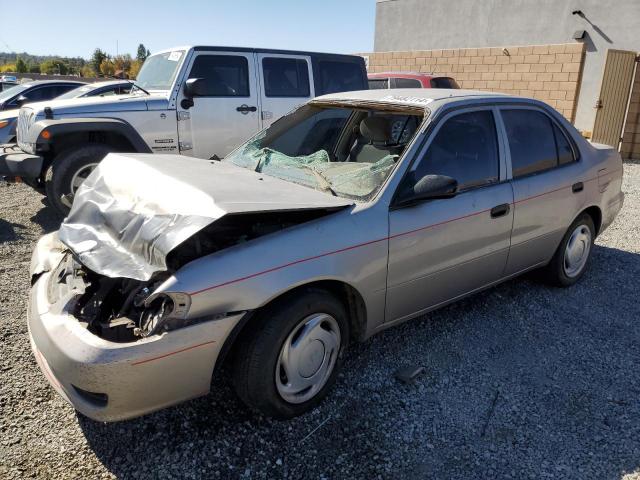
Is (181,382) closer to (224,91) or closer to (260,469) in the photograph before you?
(260,469)

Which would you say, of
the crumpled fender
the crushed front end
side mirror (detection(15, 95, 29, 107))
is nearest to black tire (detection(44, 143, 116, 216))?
the crumpled fender

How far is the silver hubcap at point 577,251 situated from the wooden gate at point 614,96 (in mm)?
8202

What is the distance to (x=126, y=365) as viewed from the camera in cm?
221

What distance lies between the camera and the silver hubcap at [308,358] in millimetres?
2709

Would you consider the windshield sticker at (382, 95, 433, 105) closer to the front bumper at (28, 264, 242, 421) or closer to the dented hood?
the dented hood

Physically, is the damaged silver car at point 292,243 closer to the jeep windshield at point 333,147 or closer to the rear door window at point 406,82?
the jeep windshield at point 333,147

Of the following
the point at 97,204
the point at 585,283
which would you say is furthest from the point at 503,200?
the point at 97,204

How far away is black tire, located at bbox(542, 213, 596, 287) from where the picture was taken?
174 inches

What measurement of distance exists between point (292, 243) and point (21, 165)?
4.59m

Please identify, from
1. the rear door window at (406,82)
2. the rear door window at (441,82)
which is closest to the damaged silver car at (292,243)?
the rear door window at (441,82)

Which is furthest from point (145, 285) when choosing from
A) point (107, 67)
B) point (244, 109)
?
point (107, 67)

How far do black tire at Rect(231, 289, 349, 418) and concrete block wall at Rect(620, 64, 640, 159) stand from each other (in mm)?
11646

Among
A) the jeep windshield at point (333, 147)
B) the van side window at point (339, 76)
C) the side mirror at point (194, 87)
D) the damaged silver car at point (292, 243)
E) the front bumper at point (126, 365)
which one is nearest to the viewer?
the front bumper at point (126, 365)

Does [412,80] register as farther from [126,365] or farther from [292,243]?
[126,365]
